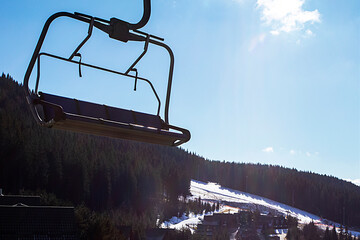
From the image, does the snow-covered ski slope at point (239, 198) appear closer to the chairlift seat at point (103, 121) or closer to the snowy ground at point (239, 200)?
the snowy ground at point (239, 200)

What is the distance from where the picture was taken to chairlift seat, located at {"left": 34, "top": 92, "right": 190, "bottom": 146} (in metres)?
1.78

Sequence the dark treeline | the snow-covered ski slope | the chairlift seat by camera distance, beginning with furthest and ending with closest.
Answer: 1. the snow-covered ski slope
2. the dark treeline
3. the chairlift seat

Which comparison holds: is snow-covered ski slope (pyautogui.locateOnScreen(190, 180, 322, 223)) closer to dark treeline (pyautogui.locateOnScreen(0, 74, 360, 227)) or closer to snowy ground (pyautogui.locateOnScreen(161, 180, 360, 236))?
snowy ground (pyautogui.locateOnScreen(161, 180, 360, 236))

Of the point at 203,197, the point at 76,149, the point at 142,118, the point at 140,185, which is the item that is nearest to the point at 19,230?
the point at 142,118

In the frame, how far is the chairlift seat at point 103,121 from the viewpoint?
1783 millimetres

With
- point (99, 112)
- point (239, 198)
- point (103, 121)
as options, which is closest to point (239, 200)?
point (239, 198)

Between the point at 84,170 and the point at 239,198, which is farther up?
the point at 84,170

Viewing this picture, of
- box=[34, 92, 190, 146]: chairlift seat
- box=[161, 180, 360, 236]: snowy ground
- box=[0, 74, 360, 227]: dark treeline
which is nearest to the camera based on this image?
box=[34, 92, 190, 146]: chairlift seat

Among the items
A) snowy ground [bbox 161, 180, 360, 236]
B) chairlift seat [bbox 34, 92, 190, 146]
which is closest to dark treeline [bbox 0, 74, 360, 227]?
snowy ground [bbox 161, 180, 360, 236]

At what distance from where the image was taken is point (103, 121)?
1.84 metres

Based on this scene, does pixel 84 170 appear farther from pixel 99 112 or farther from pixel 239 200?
pixel 239 200

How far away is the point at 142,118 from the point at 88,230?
66.5 ft

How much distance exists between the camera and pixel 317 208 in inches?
3762

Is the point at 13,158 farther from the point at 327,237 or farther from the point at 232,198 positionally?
the point at 232,198
